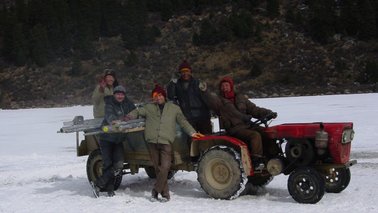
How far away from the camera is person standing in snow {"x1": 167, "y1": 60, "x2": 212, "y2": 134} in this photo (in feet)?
23.9

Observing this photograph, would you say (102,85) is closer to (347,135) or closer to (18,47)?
(347,135)

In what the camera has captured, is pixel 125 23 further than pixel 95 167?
Yes

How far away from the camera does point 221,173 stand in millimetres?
6719

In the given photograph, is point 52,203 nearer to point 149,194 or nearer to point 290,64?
point 149,194

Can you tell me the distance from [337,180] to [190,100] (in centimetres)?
228

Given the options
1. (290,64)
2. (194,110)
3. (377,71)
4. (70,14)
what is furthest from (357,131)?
(70,14)

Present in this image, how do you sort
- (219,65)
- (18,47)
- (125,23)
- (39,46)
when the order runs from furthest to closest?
(125,23) → (18,47) → (39,46) → (219,65)

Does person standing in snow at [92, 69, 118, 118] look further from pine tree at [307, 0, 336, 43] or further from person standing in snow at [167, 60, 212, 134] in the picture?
pine tree at [307, 0, 336, 43]

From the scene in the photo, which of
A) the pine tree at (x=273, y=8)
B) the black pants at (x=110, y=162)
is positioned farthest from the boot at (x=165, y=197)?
the pine tree at (x=273, y=8)

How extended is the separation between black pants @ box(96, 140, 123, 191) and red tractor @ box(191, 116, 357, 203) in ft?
3.59

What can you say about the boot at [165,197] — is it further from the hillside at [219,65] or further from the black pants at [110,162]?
the hillside at [219,65]

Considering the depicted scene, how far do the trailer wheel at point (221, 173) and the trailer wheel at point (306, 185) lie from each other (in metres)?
0.63

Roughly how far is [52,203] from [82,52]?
138 feet

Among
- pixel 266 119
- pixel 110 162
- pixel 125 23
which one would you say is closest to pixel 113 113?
pixel 110 162
